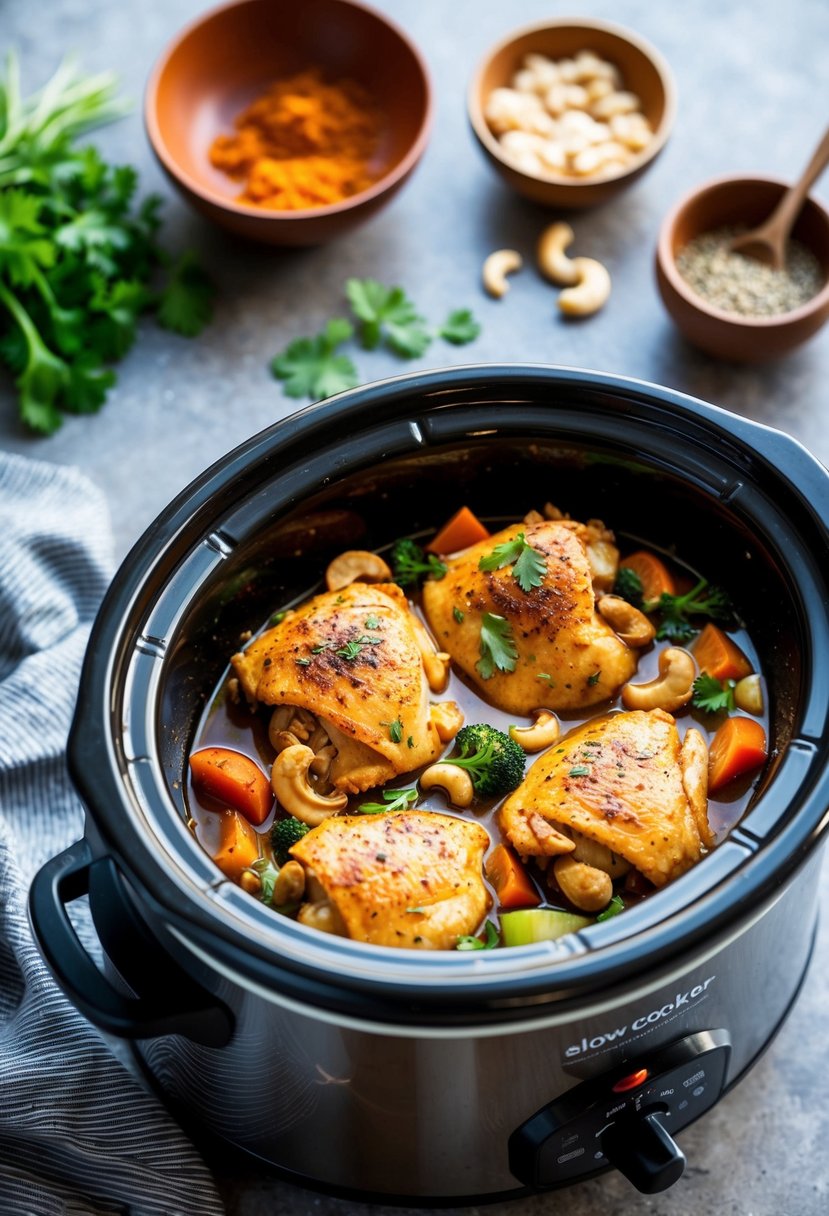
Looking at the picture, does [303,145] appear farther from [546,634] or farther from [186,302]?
[546,634]

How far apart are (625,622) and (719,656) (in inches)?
6.3

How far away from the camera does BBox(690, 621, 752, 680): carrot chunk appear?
2119 millimetres

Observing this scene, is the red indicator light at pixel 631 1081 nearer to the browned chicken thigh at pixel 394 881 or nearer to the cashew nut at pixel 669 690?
the browned chicken thigh at pixel 394 881

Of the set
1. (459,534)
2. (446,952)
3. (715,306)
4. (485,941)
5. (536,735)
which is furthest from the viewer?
(715,306)

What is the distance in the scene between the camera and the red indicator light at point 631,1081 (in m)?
1.80

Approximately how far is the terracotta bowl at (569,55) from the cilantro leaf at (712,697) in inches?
62.3

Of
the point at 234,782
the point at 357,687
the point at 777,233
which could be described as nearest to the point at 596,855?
the point at 357,687

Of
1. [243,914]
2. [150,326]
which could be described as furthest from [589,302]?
[243,914]

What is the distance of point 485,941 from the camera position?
1.82 meters

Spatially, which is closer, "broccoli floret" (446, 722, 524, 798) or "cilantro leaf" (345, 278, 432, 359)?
"broccoli floret" (446, 722, 524, 798)

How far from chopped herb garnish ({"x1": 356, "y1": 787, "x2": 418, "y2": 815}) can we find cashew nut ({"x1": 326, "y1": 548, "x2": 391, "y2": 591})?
1.26 feet

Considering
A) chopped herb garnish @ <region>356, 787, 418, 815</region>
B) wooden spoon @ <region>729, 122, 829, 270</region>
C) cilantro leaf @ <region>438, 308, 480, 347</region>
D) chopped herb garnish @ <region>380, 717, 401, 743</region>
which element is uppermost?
wooden spoon @ <region>729, 122, 829, 270</region>

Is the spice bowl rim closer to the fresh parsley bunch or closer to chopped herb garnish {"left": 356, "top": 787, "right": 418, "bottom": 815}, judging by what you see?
the fresh parsley bunch

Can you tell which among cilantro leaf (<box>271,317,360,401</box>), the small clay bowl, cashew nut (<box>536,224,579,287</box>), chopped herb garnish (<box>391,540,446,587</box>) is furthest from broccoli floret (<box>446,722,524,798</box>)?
cashew nut (<box>536,224,579,287</box>)
